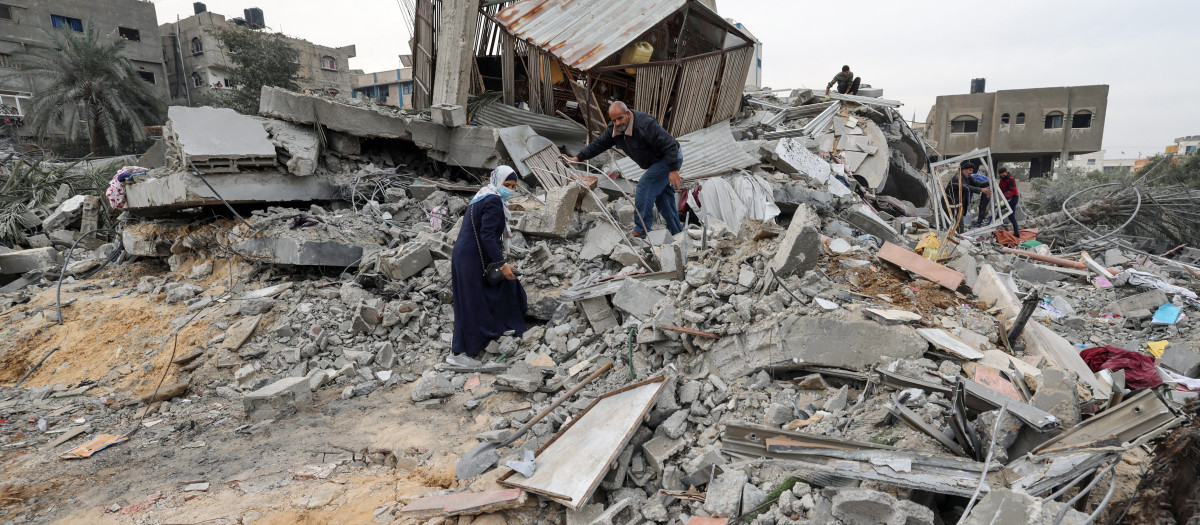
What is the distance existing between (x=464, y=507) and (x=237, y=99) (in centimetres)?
2246

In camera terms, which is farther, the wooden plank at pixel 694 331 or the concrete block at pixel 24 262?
the concrete block at pixel 24 262

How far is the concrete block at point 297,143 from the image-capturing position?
7227 mm

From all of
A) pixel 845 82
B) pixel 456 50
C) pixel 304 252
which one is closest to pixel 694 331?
pixel 304 252

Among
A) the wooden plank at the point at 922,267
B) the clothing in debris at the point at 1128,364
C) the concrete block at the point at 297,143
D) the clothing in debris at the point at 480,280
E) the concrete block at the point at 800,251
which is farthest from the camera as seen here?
the concrete block at the point at 297,143

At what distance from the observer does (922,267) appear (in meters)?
4.18

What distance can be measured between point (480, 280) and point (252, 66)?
2031 centimetres

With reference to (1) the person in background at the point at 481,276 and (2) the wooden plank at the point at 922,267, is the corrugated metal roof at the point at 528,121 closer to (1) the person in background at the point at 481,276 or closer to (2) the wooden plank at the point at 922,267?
(1) the person in background at the point at 481,276

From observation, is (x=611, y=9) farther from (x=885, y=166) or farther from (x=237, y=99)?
(x=237, y=99)

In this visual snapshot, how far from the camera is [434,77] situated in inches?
379

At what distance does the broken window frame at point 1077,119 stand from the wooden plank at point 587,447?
3060 cm

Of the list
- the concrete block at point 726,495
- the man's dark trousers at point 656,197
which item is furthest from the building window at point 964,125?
the concrete block at point 726,495

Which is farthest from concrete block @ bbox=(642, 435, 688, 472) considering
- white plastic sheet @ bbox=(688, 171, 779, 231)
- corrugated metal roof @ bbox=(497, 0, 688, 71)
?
corrugated metal roof @ bbox=(497, 0, 688, 71)

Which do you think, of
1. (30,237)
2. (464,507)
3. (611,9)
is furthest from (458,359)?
(30,237)

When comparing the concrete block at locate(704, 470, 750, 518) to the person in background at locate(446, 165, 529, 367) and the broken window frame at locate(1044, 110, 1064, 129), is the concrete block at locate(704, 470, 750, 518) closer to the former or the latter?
the person in background at locate(446, 165, 529, 367)
